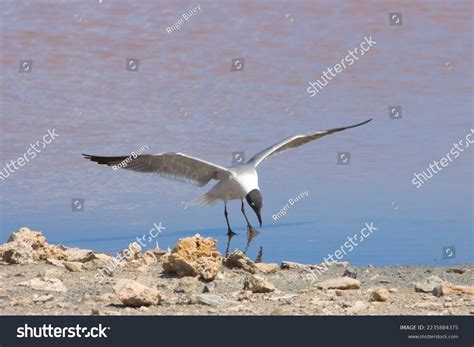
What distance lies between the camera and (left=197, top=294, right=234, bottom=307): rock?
711 centimetres

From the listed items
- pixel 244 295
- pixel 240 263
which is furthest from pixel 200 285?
pixel 240 263

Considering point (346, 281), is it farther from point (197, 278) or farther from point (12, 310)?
point (12, 310)

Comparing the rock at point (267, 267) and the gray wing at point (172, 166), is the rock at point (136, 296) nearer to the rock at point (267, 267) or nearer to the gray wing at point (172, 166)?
the rock at point (267, 267)

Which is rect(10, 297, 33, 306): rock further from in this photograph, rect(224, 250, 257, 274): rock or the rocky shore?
rect(224, 250, 257, 274): rock

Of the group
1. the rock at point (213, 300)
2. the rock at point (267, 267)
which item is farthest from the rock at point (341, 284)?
the rock at point (267, 267)

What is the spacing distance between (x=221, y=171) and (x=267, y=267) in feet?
12.5

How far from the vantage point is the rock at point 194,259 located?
8.52 metres

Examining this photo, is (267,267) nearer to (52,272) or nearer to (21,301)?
(52,272)

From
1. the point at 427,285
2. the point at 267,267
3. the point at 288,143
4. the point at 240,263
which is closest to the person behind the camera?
the point at 427,285

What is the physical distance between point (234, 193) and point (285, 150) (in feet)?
3.96

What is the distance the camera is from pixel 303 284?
8.56 metres

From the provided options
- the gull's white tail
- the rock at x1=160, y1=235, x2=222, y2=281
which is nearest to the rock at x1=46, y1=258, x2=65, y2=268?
the rock at x1=160, y1=235, x2=222, y2=281

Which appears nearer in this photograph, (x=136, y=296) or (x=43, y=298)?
(x=136, y=296)

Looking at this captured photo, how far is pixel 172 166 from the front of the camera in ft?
39.6
